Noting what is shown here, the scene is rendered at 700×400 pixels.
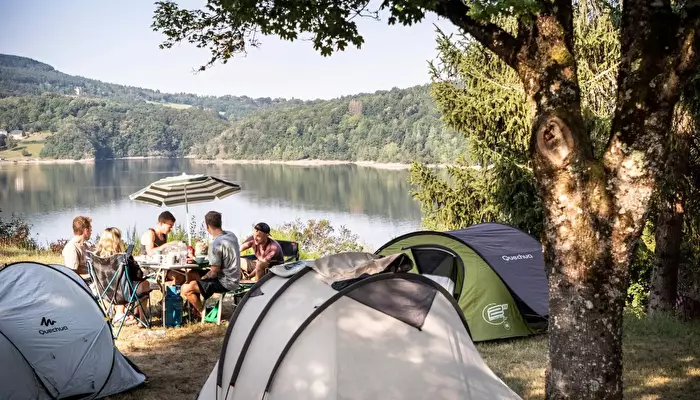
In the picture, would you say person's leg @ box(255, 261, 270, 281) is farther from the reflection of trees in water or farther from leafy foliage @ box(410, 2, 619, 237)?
the reflection of trees in water

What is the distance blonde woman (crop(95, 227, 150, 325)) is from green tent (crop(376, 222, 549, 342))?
249 cm

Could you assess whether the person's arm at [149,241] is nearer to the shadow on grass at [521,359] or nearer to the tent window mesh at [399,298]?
the shadow on grass at [521,359]

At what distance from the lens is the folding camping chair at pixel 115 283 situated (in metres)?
6.59

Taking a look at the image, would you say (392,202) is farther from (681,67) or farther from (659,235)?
(681,67)

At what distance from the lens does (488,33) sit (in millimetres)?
4051

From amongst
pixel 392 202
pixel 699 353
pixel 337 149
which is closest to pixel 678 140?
pixel 699 353

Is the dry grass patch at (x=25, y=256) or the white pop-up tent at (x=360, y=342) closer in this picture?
the white pop-up tent at (x=360, y=342)

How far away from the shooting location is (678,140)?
8.55 metres

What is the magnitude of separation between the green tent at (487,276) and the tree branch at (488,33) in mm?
2866

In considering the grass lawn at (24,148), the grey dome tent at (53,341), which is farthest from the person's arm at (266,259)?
the grass lawn at (24,148)

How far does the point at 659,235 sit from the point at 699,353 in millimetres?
2975

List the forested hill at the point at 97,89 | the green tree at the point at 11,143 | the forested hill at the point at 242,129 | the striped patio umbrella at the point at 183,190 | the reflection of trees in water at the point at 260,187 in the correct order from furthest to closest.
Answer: the forested hill at the point at 97,89 → the green tree at the point at 11,143 → the forested hill at the point at 242,129 → the reflection of trees in water at the point at 260,187 → the striped patio umbrella at the point at 183,190

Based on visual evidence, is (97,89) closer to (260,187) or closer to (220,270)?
(260,187)

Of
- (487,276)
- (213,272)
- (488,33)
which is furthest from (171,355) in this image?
(488,33)
